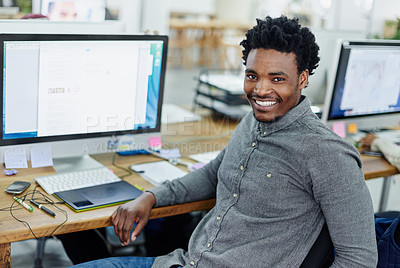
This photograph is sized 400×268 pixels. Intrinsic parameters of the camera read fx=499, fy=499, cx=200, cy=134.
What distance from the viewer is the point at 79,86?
5.64 feet

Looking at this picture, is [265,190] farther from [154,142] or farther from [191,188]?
[154,142]

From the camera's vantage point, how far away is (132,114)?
187cm

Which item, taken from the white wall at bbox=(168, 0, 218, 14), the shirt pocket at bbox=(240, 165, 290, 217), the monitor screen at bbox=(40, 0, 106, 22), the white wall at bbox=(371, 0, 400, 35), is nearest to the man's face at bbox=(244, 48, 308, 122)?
the shirt pocket at bbox=(240, 165, 290, 217)

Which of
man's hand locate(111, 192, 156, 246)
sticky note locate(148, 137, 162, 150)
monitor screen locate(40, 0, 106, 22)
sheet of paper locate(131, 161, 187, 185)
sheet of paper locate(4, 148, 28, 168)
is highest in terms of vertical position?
monitor screen locate(40, 0, 106, 22)

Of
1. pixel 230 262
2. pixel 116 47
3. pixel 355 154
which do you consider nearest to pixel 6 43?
pixel 116 47

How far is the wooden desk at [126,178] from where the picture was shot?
4.38 feet

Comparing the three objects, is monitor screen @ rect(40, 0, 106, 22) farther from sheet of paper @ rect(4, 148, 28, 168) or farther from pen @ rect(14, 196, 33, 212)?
pen @ rect(14, 196, 33, 212)

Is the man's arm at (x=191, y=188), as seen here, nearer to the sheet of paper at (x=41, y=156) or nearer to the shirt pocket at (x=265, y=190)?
the shirt pocket at (x=265, y=190)

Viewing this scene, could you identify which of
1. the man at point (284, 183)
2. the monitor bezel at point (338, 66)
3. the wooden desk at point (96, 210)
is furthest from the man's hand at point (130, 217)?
the monitor bezel at point (338, 66)

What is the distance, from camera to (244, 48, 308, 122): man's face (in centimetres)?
131

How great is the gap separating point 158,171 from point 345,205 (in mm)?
815

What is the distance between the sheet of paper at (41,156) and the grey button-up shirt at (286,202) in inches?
22.9

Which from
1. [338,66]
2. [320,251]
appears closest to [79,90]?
[320,251]

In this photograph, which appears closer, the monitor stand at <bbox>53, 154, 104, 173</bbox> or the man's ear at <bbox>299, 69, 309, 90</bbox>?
the man's ear at <bbox>299, 69, 309, 90</bbox>
